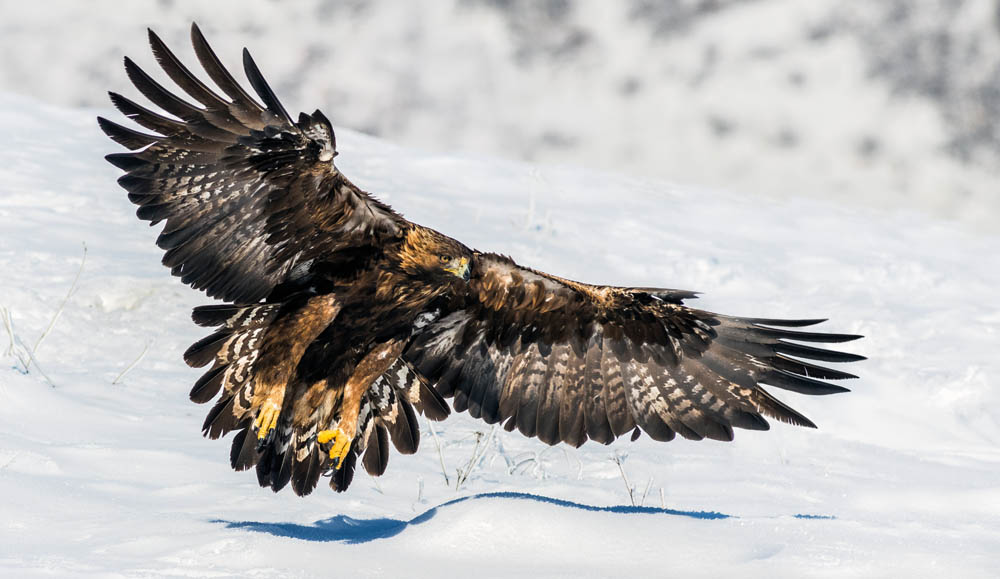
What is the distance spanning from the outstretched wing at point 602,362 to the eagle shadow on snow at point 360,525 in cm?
93

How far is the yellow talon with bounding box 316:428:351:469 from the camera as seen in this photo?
13.6 ft

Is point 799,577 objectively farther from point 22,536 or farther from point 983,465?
point 983,465

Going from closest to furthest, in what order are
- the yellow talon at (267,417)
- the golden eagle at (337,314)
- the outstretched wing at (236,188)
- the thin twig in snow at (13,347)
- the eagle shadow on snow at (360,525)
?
the eagle shadow on snow at (360,525)
the outstretched wing at (236,188)
the golden eagle at (337,314)
the yellow talon at (267,417)
the thin twig in snow at (13,347)

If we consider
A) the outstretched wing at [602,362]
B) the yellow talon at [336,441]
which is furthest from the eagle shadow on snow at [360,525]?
the outstretched wing at [602,362]

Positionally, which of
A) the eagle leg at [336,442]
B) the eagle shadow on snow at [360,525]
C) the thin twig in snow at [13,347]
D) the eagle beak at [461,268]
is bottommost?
the eagle shadow on snow at [360,525]

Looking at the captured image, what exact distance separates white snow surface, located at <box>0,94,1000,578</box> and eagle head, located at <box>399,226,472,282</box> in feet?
3.38

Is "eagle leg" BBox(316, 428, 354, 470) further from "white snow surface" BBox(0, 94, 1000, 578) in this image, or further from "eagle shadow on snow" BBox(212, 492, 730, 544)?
"eagle shadow on snow" BBox(212, 492, 730, 544)

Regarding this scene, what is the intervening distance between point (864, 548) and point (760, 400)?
4.27 feet

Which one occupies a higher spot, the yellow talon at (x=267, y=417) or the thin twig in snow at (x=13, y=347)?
the thin twig in snow at (x=13, y=347)

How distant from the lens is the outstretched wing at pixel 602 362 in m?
4.71

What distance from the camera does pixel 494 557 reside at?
337cm

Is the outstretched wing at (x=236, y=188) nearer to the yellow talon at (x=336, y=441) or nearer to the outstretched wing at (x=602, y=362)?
the yellow talon at (x=336, y=441)

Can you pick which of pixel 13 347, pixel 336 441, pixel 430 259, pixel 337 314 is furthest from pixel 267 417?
pixel 13 347

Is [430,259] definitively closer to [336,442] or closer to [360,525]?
[336,442]
